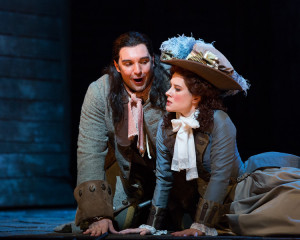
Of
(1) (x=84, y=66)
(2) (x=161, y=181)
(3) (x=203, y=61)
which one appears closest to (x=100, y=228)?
(2) (x=161, y=181)

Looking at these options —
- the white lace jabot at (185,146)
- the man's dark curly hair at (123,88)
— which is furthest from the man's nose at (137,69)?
the white lace jabot at (185,146)

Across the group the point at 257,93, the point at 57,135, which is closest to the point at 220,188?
the point at 257,93

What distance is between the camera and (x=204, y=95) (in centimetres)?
277

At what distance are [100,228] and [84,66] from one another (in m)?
2.86

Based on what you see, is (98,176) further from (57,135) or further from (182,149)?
(57,135)

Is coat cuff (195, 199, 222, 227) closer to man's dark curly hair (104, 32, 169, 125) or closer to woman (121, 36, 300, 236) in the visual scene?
woman (121, 36, 300, 236)

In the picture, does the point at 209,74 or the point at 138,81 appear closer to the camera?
the point at 209,74

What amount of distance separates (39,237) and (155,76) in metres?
1.22

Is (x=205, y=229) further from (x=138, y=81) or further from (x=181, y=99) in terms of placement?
(x=138, y=81)

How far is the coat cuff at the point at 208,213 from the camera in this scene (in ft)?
8.52

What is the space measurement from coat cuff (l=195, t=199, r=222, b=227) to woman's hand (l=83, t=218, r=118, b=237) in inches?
18.4

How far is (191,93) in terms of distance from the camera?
2.74 m

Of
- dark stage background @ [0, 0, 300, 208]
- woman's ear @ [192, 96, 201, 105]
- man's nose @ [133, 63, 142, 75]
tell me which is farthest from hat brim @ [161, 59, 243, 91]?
dark stage background @ [0, 0, 300, 208]

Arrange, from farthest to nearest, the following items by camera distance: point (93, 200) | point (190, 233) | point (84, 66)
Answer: point (84, 66) → point (93, 200) → point (190, 233)
